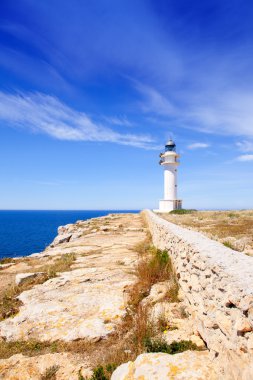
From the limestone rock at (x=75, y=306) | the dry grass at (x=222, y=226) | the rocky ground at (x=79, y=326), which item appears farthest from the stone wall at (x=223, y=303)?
the dry grass at (x=222, y=226)

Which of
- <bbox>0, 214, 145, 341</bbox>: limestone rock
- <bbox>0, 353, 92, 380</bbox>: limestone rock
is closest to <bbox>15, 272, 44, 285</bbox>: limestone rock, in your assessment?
<bbox>0, 214, 145, 341</bbox>: limestone rock

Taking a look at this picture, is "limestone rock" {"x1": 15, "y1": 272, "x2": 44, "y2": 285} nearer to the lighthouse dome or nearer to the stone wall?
the stone wall

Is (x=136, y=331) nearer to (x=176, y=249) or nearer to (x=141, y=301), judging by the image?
(x=141, y=301)

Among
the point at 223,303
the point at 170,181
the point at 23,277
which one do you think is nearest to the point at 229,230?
the point at 23,277

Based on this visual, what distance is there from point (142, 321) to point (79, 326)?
1657 mm

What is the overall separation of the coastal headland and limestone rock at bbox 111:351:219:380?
15 millimetres

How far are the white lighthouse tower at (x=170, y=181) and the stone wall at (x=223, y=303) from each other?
3949 centimetres

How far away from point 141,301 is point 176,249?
1.83m

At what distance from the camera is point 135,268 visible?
10281 millimetres

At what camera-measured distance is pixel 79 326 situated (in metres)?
6.57

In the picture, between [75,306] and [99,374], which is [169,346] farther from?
[75,306]

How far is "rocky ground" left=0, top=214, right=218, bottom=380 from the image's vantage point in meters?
4.44

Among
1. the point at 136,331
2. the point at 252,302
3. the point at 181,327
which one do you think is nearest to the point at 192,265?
the point at 181,327

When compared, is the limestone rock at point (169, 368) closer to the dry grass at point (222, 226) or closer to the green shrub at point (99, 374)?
the green shrub at point (99, 374)
